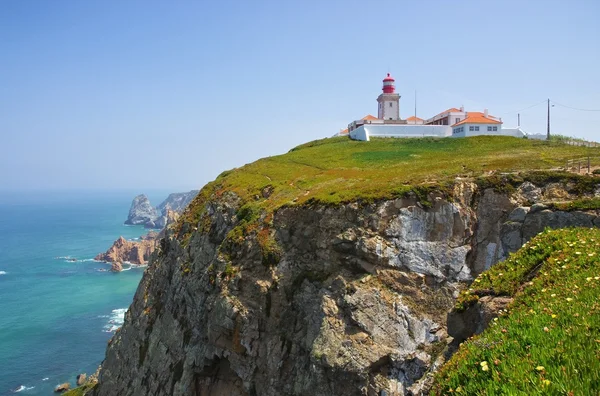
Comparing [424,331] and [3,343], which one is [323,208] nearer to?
[424,331]

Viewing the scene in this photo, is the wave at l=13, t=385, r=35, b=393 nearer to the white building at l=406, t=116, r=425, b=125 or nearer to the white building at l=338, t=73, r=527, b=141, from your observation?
the white building at l=338, t=73, r=527, b=141

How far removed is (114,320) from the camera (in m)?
88.8

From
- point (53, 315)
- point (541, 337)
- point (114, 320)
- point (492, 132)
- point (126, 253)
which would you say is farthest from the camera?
point (126, 253)

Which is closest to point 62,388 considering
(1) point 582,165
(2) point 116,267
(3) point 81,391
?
(3) point 81,391

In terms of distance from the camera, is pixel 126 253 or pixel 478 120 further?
pixel 126 253

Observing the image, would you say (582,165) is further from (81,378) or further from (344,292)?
(81,378)

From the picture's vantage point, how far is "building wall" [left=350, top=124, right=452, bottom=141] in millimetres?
63500

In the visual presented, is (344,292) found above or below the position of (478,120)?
below

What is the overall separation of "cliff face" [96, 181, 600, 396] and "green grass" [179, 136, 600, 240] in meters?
1.93

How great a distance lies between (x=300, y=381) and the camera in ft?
81.7

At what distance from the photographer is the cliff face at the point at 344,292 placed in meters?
23.4

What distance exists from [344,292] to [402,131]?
1777 inches

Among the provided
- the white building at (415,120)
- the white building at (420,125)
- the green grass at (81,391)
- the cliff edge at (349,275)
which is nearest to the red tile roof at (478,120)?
the white building at (420,125)

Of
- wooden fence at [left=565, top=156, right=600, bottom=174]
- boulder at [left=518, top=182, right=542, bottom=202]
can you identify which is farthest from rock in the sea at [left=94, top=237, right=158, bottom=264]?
wooden fence at [left=565, top=156, right=600, bottom=174]
